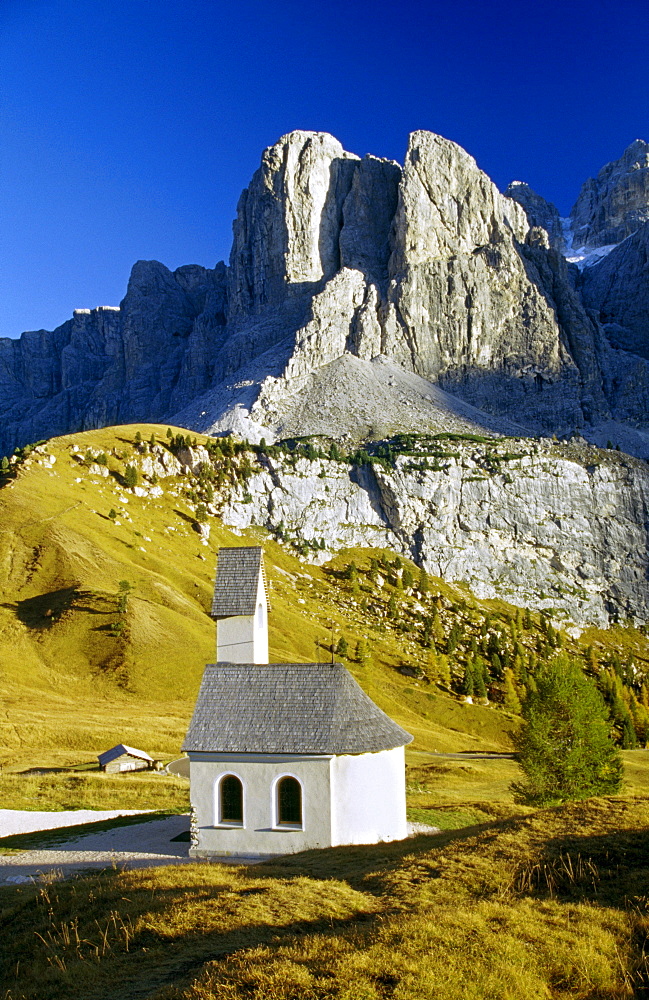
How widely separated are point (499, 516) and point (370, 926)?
6474 inches

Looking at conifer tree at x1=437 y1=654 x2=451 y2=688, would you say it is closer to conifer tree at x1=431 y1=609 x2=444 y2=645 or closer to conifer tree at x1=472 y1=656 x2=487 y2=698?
conifer tree at x1=472 y1=656 x2=487 y2=698

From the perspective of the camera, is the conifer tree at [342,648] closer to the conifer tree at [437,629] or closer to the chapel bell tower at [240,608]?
the conifer tree at [437,629]

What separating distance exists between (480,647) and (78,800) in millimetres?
94182

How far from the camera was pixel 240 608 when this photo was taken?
1280 inches

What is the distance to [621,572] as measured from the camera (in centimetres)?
17100

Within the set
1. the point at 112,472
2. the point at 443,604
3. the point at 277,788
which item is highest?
the point at 112,472

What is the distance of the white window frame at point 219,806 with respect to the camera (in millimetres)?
26859

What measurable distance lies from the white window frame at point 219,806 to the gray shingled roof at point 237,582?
7451 millimetres

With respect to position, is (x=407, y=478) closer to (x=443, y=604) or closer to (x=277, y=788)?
(x=443, y=604)

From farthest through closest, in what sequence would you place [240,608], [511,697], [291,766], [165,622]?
[511,697] → [165,622] → [240,608] → [291,766]

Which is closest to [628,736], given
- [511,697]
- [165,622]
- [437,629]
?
[511,697]

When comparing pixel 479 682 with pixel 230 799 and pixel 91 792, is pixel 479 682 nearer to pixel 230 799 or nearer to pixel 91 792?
pixel 91 792

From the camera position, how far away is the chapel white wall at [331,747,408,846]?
2639cm

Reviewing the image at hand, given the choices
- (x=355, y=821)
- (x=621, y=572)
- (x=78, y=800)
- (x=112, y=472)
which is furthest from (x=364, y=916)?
(x=621, y=572)
